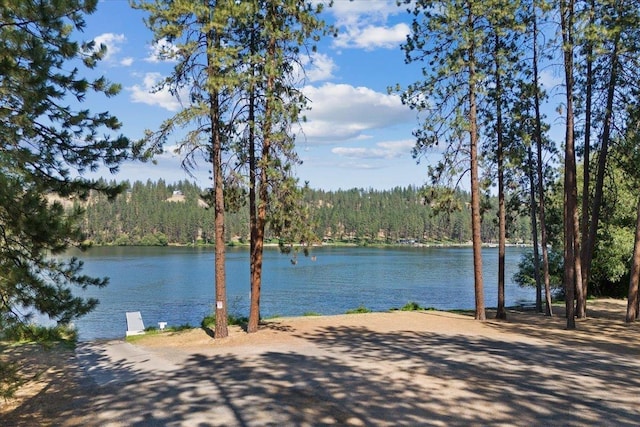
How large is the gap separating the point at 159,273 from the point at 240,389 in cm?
4741

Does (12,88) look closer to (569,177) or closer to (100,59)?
(100,59)

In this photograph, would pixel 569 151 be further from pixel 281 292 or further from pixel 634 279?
pixel 281 292

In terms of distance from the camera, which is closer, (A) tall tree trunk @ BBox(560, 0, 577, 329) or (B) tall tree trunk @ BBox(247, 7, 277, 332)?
(B) tall tree trunk @ BBox(247, 7, 277, 332)

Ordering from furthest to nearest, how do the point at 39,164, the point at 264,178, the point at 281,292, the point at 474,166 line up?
the point at 281,292 → the point at 474,166 → the point at 264,178 → the point at 39,164

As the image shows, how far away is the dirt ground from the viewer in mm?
6219

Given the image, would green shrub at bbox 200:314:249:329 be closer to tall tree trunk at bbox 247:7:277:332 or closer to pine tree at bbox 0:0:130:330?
tall tree trunk at bbox 247:7:277:332

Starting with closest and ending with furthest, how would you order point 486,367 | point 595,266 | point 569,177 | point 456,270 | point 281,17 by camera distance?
point 486,367 < point 281,17 < point 569,177 < point 595,266 < point 456,270

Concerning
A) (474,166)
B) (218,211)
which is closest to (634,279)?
(474,166)

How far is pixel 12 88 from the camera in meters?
6.27

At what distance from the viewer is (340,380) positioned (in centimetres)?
787

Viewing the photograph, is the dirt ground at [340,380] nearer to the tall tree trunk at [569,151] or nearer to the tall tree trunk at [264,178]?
the tall tree trunk at [569,151]

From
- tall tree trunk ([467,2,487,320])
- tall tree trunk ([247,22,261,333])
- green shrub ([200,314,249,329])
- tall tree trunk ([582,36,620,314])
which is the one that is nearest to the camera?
tall tree trunk ([247,22,261,333])

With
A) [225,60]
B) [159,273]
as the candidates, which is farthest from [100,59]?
[159,273]

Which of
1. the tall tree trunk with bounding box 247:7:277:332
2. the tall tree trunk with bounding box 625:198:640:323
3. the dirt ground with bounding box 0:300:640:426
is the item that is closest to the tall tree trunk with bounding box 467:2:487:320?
the dirt ground with bounding box 0:300:640:426
